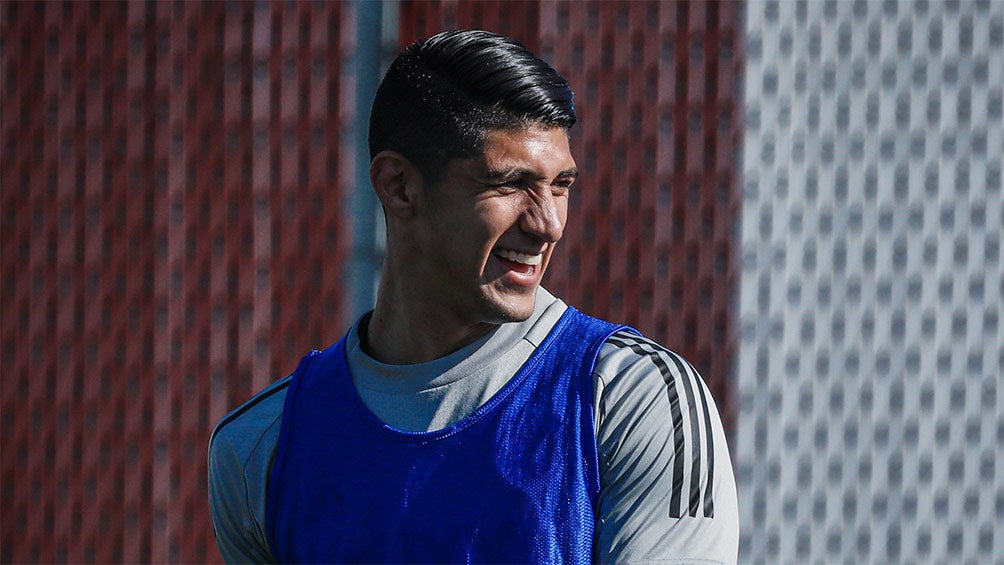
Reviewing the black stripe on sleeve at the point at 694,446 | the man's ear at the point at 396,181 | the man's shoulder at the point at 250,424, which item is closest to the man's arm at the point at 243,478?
the man's shoulder at the point at 250,424

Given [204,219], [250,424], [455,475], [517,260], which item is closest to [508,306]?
[517,260]

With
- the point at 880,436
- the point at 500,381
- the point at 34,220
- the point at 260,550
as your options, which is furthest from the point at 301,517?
the point at 880,436

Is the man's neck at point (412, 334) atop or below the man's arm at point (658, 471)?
atop

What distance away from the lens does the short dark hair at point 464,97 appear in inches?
60.7

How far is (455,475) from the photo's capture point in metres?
1.51

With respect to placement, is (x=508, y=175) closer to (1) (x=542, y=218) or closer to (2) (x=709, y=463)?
(1) (x=542, y=218)

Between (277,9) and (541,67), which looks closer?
(541,67)

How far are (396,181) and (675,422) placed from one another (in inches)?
18.3

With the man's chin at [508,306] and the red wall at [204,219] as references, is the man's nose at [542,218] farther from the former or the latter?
the red wall at [204,219]

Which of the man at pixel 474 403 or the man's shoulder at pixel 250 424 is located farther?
the man's shoulder at pixel 250 424

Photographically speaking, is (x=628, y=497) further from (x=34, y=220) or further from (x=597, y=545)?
(x=34, y=220)

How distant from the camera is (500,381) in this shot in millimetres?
1548

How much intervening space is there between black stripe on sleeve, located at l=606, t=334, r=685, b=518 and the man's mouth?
133 mm

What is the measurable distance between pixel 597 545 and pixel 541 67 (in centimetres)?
55
